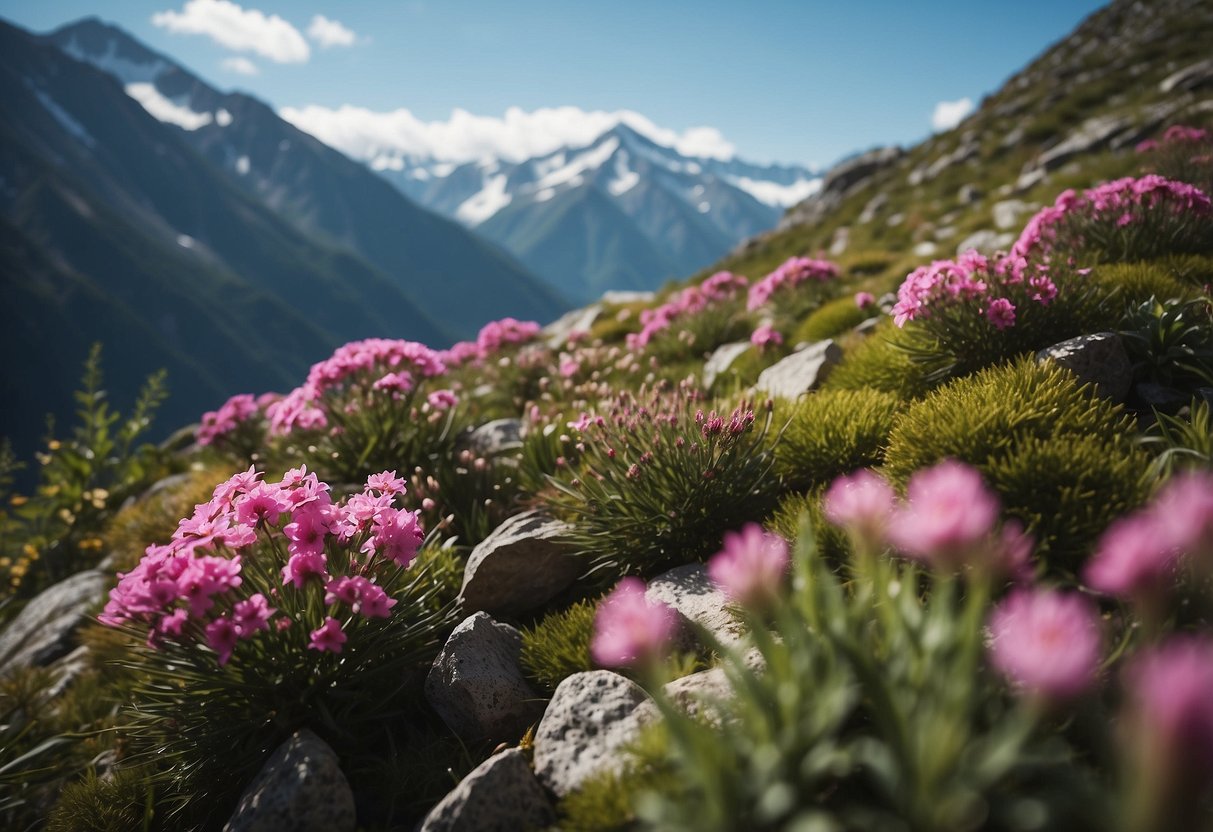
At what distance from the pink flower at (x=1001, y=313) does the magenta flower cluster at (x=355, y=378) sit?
17.0 feet

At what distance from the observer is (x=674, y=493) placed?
4.20 metres

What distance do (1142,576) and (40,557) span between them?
41.5 feet

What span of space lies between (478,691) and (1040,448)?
10.9ft

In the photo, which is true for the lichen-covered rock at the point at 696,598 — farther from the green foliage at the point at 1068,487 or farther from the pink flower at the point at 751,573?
the green foliage at the point at 1068,487

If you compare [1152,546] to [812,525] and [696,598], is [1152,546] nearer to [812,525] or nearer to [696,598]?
[812,525]

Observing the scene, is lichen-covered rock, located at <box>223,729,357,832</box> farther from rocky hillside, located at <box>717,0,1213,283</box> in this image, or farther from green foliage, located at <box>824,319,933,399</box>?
rocky hillside, located at <box>717,0,1213,283</box>

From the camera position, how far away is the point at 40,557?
9.05 meters

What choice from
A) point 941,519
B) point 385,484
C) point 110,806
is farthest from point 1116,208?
point 110,806

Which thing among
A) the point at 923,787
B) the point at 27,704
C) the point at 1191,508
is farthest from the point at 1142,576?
the point at 27,704

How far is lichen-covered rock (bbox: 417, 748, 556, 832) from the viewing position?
263cm

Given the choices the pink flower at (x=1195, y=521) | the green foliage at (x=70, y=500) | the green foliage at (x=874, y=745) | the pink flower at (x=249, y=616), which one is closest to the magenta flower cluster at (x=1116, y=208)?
the pink flower at (x=1195, y=521)

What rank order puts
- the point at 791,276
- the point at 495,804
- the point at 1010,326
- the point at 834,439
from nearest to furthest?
the point at 495,804, the point at 834,439, the point at 1010,326, the point at 791,276

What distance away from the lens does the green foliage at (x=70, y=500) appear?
29.7 ft

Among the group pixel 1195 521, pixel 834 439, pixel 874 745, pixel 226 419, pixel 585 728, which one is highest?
pixel 226 419
